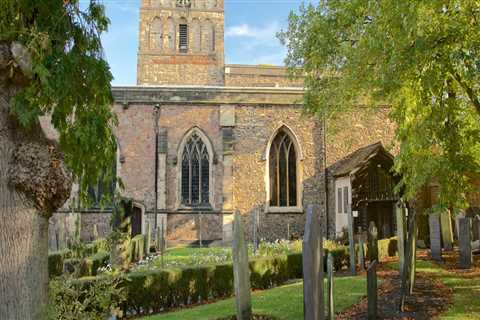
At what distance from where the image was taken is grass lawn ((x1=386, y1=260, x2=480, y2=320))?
7.76 metres

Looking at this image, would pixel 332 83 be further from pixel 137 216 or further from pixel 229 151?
pixel 137 216

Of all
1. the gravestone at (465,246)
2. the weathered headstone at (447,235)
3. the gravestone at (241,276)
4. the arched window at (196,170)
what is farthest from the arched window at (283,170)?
the gravestone at (241,276)

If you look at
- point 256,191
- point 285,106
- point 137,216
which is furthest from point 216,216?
point 285,106

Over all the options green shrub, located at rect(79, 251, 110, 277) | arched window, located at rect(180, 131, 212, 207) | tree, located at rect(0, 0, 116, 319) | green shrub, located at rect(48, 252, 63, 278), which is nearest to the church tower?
arched window, located at rect(180, 131, 212, 207)

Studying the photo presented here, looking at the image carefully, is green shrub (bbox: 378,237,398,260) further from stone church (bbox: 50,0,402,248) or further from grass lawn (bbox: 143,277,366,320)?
stone church (bbox: 50,0,402,248)

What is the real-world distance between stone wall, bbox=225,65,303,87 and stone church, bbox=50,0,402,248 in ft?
58.4

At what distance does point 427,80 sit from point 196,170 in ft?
52.3

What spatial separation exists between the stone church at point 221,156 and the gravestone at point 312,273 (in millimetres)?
16222

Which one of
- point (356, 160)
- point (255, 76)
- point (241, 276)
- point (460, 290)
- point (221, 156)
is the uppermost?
point (255, 76)

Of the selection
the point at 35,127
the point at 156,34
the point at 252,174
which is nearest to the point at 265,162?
the point at 252,174

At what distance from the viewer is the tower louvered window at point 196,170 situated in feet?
74.7

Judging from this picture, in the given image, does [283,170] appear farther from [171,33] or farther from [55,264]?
[171,33]

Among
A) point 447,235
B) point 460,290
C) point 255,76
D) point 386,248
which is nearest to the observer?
point 460,290

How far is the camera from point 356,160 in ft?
70.6
